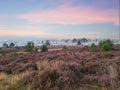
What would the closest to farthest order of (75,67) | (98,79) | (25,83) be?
(25,83), (98,79), (75,67)

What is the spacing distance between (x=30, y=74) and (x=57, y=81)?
1.46 metres

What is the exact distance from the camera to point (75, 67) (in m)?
9.67

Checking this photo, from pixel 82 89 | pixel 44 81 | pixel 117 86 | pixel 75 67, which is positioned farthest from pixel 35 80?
pixel 117 86

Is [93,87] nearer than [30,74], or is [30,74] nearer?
[93,87]

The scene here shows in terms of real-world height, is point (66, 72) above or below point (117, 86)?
above

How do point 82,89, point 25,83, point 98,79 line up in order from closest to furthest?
point 82,89
point 25,83
point 98,79

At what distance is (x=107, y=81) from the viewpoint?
26.7 feet

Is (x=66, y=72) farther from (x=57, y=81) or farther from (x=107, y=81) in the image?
(x=107, y=81)

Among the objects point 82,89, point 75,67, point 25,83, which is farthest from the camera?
point 75,67

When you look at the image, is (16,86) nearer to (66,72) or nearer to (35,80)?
(35,80)

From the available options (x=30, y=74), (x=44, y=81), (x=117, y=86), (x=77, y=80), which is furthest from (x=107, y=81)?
(x=30, y=74)

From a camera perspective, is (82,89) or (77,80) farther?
(77,80)

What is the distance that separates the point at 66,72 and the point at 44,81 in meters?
1.18

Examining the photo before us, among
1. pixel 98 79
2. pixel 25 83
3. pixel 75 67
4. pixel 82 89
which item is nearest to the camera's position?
pixel 82 89
